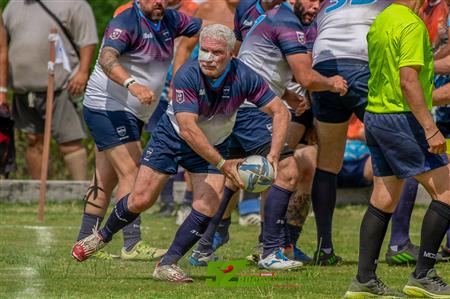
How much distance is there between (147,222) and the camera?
14031 millimetres

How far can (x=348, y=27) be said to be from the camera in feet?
33.9

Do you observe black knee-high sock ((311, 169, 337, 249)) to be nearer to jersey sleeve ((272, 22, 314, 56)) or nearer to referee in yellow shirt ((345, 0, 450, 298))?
jersey sleeve ((272, 22, 314, 56))

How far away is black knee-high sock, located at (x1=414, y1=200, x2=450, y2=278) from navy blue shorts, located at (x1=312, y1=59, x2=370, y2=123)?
193 centimetres

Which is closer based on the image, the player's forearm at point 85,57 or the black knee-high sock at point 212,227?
the black knee-high sock at point 212,227

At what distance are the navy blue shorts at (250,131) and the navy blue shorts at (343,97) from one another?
1.64 ft

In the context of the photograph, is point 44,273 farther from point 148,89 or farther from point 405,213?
point 405,213

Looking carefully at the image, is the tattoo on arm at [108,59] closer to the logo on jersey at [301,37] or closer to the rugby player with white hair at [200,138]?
the rugby player with white hair at [200,138]

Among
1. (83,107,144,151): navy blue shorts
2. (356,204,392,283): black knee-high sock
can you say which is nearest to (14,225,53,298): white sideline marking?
(83,107,144,151): navy blue shorts

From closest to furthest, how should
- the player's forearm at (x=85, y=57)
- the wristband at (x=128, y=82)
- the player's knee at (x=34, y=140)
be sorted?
the wristband at (x=128, y=82) → the player's forearm at (x=85, y=57) → the player's knee at (x=34, y=140)

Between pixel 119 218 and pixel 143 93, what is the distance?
2.88 feet

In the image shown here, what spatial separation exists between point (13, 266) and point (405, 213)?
302 cm

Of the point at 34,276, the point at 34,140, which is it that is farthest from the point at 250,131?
the point at 34,140

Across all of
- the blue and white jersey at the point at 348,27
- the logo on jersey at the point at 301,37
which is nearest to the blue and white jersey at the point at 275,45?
the logo on jersey at the point at 301,37

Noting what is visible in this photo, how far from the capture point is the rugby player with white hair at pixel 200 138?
9141 mm
